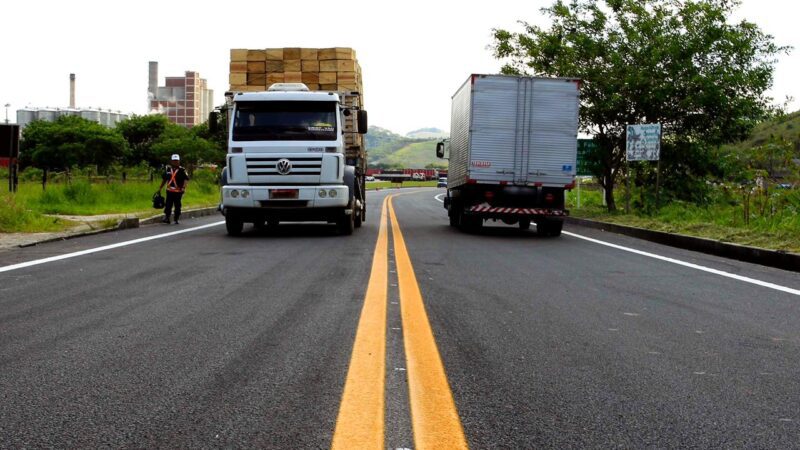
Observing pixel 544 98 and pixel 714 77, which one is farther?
pixel 714 77

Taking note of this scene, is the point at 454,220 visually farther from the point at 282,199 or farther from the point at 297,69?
the point at 282,199

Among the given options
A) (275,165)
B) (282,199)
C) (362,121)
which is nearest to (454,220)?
(362,121)

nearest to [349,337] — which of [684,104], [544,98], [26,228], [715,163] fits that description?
[26,228]

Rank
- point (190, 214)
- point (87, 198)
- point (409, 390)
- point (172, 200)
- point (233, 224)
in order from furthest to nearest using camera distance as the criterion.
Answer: point (87, 198)
point (190, 214)
point (172, 200)
point (233, 224)
point (409, 390)

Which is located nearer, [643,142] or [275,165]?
[275,165]

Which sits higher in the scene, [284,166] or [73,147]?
[73,147]

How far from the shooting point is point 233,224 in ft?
46.4

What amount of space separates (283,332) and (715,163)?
20298 mm

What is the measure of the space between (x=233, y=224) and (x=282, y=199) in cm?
125

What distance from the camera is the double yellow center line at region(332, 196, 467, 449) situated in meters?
2.71

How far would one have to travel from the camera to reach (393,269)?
8.45m

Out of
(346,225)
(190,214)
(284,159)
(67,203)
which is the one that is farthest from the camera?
(190,214)

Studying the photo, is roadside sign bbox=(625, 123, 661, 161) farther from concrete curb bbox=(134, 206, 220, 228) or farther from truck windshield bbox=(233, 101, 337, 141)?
concrete curb bbox=(134, 206, 220, 228)

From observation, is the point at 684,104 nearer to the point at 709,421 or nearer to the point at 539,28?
the point at 539,28
